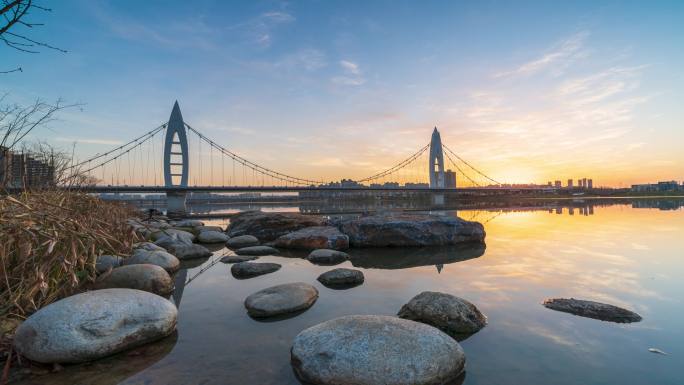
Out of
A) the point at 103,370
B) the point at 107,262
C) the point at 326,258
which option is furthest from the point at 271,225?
the point at 103,370

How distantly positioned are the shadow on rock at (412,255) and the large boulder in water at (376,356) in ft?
12.9

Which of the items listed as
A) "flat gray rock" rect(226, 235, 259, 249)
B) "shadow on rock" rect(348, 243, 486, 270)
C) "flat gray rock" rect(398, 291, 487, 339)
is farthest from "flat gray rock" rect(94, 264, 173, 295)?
"flat gray rock" rect(226, 235, 259, 249)

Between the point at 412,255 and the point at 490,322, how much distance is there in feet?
14.7

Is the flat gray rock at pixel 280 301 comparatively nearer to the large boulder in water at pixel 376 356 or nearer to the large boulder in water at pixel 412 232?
the large boulder in water at pixel 376 356

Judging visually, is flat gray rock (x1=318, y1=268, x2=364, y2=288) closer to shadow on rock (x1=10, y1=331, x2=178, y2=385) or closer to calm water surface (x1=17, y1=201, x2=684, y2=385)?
calm water surface (x1=17, y1=201, x2=684, y2=385)

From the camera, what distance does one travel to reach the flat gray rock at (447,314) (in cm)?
345

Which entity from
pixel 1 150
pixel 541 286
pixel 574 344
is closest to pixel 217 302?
pixel 1 150

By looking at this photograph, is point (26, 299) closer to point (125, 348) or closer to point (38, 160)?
point (125, 348)

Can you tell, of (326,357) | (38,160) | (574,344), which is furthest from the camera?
→ (38,160)

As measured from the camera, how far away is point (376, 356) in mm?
2514

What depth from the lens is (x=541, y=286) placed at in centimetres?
497

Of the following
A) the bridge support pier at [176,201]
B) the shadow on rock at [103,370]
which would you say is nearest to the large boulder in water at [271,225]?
the shadow on rock at [103,370]

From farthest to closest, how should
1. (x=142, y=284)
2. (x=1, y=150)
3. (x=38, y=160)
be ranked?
(x=38, y=160)
(x=142, y=284)
(x=1, y=150)

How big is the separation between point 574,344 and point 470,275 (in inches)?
108
